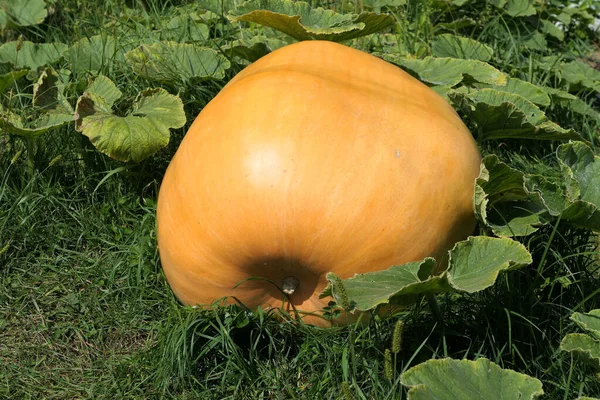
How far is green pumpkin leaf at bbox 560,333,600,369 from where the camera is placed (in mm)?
2350

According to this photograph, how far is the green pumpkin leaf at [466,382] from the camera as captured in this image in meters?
2.23

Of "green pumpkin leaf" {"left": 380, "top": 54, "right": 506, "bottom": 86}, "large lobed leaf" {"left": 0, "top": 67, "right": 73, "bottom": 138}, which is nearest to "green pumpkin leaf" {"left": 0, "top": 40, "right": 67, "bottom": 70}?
"large lobed leaf" {"left": 0, "top": 67, "right": 73, "bottom": 138}

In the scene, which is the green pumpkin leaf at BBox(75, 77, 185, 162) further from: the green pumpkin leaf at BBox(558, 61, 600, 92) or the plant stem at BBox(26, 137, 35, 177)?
the green pumpkin leaf at BBox(558, 61, 600, 92)

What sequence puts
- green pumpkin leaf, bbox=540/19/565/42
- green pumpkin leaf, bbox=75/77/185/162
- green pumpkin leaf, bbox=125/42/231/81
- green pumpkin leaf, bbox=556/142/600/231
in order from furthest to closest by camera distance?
1. green pumpkin leaf, bbox=540/19/565/42
2. green pumpkin leaf, bbox=125/42/231/81
3. green pumpkin leaf, bbox=75/77/185/162
4. green pumpkin leaf, bbox=556/142/600/231

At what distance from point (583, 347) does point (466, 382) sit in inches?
15.7

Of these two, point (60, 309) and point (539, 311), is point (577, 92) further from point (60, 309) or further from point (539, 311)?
point (60, 309)

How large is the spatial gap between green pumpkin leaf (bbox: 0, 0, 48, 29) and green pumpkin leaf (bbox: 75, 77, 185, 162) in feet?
3.51

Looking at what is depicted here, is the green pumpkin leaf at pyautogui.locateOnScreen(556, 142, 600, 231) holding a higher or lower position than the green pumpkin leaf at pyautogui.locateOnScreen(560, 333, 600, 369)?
higher

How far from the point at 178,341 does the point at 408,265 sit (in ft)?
2.73

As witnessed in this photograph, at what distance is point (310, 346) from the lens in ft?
9.37

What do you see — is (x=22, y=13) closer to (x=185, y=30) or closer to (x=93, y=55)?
(x=93, y=55)

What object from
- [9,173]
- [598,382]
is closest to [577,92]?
[598,382]

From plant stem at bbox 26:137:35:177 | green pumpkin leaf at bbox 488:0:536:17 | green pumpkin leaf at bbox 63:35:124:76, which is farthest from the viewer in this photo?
green pumpkin leaf at bbox 488:0:536:17

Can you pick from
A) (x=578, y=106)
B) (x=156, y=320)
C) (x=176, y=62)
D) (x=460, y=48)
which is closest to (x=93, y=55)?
(x=176, y=62)
